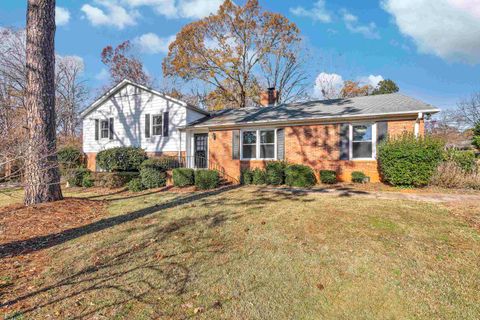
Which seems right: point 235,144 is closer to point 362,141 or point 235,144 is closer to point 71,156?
point 362,141

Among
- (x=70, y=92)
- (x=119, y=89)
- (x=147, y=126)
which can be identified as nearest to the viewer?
(x=147, y=126)

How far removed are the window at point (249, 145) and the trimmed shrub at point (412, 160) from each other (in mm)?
5714

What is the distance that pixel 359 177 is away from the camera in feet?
34.6

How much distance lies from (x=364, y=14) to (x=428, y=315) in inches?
695

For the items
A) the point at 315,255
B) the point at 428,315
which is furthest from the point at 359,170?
the point at 428,315

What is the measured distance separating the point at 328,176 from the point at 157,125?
10.4m

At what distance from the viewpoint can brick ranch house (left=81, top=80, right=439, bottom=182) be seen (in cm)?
1071

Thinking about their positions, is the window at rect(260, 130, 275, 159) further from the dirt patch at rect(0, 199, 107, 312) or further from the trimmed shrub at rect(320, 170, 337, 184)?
the dirt patch at rect(0, 199, 107, 312)

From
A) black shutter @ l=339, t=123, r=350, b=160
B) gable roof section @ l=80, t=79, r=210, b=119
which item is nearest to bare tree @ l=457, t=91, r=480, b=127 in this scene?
black shutter @ l=339, t=123, r=350, b=160

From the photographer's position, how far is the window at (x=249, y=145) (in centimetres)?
1285

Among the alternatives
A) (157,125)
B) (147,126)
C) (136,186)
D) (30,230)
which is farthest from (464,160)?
(147,126)

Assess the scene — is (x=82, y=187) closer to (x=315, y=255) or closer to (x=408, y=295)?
(x=315, y=255)

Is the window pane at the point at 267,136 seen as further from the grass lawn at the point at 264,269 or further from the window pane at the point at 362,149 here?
the grass lawn at the point at 264,269

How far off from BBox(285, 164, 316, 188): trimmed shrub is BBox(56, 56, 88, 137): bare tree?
21.8 meters
